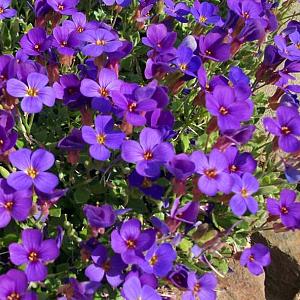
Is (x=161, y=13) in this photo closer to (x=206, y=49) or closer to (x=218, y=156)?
(x=206, y=49)

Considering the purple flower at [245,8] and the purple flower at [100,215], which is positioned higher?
the purple flower at [245,8]

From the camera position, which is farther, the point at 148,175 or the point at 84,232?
the point at 84,232

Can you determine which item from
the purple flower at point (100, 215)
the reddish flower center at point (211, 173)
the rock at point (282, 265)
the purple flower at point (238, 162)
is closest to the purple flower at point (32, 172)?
the purple flower at point (100, 215)

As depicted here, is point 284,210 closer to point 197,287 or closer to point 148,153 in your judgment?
point 197,287

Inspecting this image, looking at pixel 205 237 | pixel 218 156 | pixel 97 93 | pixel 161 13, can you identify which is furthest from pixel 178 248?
pixel 161 13

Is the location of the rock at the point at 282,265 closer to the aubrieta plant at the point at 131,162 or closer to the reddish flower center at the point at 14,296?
the aubrieta plant at the point at 131,162

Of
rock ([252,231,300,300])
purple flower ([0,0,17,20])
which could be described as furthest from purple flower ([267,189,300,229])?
purple flower ([0,0,17,20])

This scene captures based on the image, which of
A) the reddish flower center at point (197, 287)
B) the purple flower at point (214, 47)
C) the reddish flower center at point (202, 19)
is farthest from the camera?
the reddish flower center at point (202, 19)
